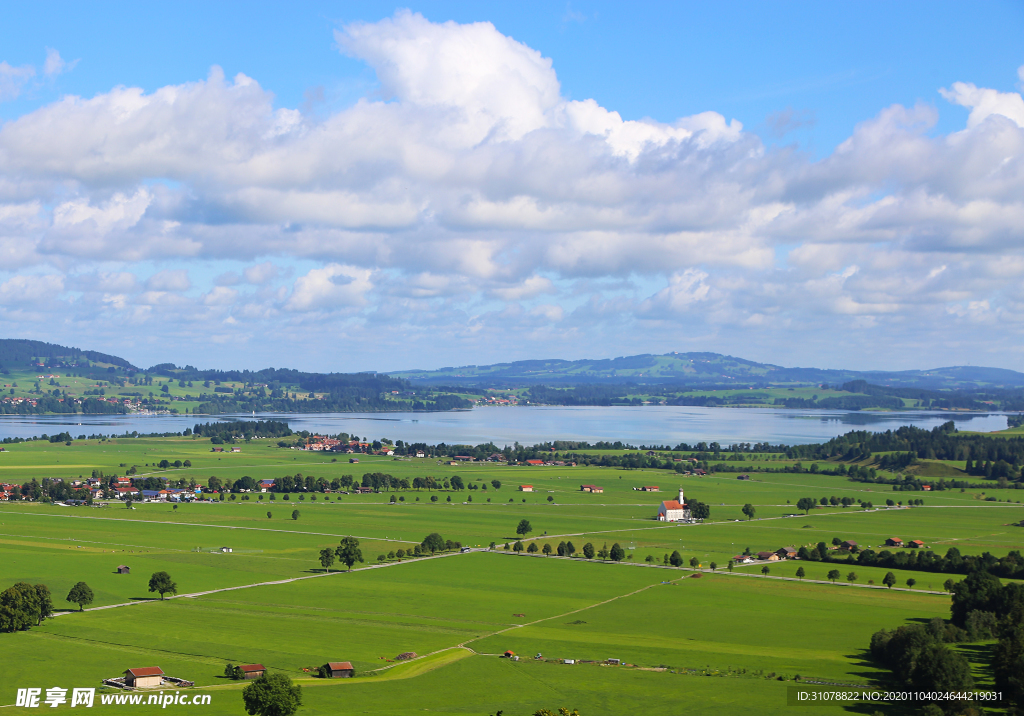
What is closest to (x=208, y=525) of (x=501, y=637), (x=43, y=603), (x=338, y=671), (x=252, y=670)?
(x=43, y=603)

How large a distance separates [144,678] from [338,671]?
856cm

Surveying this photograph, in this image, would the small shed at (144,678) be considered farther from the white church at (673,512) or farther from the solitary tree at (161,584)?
the white church at (673,512)

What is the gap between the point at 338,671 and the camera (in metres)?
44.3

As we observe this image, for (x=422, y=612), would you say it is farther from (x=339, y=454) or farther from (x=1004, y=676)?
(x=339, y=454)

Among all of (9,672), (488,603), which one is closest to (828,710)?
(488,603)

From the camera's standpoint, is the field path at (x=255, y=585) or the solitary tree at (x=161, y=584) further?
the solitary tree at (x=161, y=584)

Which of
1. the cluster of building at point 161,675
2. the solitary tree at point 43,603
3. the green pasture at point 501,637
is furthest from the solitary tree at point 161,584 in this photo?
the cluster of building at point 161,675

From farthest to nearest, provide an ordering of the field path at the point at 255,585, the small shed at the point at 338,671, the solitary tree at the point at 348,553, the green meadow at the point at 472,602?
1. the solitary tree at the point at 348,553
2. the field path at the point at 255,585
3. the small shed at the point at 338,671
4. the green meadow at the point at 472,602

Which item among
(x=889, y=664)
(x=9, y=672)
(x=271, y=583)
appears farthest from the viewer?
(x=271, y=583)

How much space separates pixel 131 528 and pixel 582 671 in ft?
199

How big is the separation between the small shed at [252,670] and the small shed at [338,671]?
2.97 m

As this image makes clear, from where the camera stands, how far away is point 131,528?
9062cm

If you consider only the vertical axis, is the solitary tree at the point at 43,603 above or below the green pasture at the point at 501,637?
above

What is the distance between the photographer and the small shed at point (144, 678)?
41.3m
